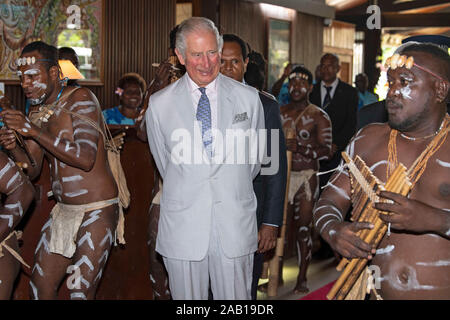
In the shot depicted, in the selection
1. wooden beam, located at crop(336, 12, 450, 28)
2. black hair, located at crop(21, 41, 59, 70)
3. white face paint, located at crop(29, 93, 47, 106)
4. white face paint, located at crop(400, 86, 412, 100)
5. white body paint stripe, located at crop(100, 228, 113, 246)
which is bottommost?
white body paint stripe, located at crop(100, 228, 113, 246)

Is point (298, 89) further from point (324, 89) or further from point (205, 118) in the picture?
point (205, 118)

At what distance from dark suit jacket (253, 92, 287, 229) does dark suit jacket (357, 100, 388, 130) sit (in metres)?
0.60

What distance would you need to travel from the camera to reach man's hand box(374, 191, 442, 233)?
2.34 metres

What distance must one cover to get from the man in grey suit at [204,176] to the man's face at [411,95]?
0.81m

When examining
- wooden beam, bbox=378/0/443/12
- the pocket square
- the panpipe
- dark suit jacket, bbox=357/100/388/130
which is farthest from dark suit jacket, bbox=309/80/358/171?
wooden beam, bbox=378/0/443/12

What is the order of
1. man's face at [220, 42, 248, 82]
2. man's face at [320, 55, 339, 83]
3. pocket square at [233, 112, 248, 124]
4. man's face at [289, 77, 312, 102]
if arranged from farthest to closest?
man's face at [320, 55, 339, 83] → man's face at [289, 77, 312, 102] → man's face at [220, 42, 248, 82] → pocket square at [233, 112, 248, 124]

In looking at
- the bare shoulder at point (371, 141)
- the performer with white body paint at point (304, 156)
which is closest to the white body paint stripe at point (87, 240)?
the bare shoulder at point (371, 141)

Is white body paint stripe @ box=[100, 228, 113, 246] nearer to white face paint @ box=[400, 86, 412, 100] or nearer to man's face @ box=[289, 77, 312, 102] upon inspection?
white face paint @ box=[400, 86, 412, 100]

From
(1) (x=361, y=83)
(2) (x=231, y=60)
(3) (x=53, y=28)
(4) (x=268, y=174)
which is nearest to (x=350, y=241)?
(4) (x=268, y=174)

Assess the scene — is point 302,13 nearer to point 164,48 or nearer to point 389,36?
point 164,48

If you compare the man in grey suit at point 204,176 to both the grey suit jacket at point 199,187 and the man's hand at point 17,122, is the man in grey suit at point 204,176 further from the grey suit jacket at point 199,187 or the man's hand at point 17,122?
the man's hand at point 17,122

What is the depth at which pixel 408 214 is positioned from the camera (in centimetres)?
235

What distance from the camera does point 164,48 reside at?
8.80 meters

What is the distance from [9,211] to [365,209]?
199cm
